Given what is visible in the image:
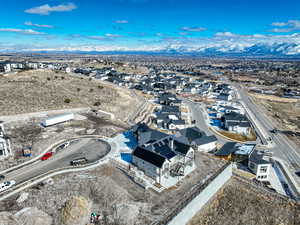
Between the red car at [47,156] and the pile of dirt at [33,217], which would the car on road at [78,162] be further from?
the pile of dirt at [33,217]

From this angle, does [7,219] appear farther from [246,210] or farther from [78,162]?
[246,210]

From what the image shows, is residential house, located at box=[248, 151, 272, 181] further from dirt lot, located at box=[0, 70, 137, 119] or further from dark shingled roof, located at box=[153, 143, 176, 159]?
dirt lot, located at box=[0, 70, 137, 119]

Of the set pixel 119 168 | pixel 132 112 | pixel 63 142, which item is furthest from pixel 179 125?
pixel 63 142

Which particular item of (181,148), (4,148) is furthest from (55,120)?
(181,148)

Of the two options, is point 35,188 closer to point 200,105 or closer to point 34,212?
point 34,212

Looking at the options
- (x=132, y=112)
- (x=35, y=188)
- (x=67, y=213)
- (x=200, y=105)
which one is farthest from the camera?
(x=200, y=105)

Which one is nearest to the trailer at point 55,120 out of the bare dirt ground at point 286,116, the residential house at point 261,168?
the residential house at point 261,168
